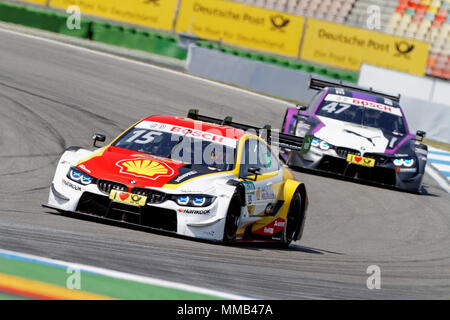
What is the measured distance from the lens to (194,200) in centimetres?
880

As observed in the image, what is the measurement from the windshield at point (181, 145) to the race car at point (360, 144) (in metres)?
5.85

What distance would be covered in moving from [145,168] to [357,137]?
25.2ft

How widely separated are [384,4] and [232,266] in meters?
30.5

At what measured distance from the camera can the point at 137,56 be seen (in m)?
31.4

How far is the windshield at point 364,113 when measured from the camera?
55.4ft

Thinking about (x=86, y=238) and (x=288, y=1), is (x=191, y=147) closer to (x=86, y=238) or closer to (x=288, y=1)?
(x=86, y=238)

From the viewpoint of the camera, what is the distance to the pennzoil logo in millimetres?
8945

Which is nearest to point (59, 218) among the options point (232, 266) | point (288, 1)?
point (232, 266)

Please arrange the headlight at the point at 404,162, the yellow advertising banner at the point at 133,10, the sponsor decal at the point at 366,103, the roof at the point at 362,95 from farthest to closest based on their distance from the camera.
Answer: the yellow advertising banner at the point at 133,10 → the roof at the point at 362,95 → the sponsor decal at the point at 366,103 → the headlight at the point at 404,162

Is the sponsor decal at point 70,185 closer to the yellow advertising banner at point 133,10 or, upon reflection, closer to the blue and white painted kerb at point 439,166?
the blue and white painted kerb at point 439,166

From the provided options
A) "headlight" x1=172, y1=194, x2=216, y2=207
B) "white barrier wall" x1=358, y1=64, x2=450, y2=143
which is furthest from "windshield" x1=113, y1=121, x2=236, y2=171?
"white barrier wall" x1=358, y1=64, x2=450, y2=143

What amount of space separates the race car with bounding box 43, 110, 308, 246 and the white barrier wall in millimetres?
14532

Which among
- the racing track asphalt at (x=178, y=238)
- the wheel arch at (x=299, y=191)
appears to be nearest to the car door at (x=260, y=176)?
the wheel arch at (x=299, y=191)

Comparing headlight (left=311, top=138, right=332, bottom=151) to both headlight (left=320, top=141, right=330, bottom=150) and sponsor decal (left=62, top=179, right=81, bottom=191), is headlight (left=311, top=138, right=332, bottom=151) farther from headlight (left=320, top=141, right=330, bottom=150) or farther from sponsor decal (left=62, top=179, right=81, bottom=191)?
sponsor decal (left=62, top=179, right=81, bottom=191)
